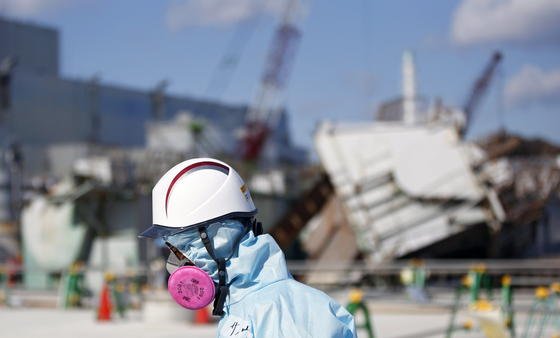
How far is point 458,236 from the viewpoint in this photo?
22.3 m

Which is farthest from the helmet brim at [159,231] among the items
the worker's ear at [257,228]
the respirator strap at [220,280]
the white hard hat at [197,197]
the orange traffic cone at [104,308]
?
→ the orange traffic cone at [104,308]

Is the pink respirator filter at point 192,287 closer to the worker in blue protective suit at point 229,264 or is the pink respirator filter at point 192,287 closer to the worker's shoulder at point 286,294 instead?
the worker in blue protective suit at point 229,264

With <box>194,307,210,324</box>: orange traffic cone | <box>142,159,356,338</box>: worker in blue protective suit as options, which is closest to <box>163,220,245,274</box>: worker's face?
<box>142,159,356,338</box>: worker in blue protective suit

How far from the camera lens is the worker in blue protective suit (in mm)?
2576

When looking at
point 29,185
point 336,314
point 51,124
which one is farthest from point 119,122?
point 336,314

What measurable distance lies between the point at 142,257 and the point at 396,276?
841cm

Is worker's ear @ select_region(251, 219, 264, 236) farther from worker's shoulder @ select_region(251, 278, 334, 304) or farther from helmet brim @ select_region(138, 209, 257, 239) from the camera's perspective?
worker's shoulder @ select_region(251, 278, 334, 304)

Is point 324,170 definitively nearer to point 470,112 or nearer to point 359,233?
point 359,233

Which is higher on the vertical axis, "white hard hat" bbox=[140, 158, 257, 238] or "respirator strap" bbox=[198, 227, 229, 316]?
"white hard hat" bbox=[140, 158, 257, 238]

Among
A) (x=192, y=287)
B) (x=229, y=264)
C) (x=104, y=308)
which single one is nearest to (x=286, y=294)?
(x=229, y=264)

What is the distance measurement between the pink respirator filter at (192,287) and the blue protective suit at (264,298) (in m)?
0.05

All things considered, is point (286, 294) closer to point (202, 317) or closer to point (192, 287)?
point (192, 287)

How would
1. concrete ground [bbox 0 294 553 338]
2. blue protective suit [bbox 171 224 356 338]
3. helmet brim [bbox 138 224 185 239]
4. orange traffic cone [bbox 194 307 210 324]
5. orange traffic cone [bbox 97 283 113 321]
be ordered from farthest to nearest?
orange traffic cone [bbox 97 283 113 321]
orange traffic cone [bbox 194 307 210 324]
concrete ground [bbox 0 294 553 338]
helmet brim [bbox 138 224 185 239]
blue protective suit [bbox 171 224 356 338]

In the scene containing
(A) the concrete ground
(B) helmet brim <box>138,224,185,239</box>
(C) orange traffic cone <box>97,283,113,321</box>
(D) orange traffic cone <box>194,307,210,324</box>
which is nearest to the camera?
(B) helmet brim <box>138,224,185,239</box>
